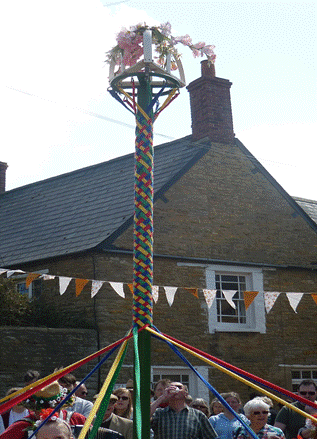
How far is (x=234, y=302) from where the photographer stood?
15391 mm

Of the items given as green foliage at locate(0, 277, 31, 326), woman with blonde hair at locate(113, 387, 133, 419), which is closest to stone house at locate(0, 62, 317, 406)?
green foliage at locate(0, 277, 31, 326)

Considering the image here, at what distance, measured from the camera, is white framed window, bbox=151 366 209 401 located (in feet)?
45.6

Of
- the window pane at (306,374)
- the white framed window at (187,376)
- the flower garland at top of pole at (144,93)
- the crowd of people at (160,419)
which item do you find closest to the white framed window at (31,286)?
the white framed window at (187,376)

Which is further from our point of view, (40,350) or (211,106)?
(211,106)

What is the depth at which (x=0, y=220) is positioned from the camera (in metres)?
19.7

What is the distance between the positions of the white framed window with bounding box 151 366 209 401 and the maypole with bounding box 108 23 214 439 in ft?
33.2

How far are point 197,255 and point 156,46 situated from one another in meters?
10.9

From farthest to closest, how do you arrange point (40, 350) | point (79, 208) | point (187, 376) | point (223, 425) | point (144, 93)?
1. point (79, 208)
2. point (187, 376)
3. point (40, 350)
4. point (223, 425)
5. point (144, 93)

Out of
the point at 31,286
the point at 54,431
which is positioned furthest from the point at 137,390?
the point at 31,286

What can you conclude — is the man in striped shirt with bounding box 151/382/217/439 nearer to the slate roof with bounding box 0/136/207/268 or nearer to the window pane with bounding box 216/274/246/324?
the slate roof with bounding box 0/136/207/268

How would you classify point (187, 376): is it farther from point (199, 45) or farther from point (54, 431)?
point (199, 45)

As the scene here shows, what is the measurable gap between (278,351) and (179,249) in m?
3.31

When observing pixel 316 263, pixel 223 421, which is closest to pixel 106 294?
pixel 316 263

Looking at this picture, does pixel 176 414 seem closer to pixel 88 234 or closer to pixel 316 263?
pixel 88 234
